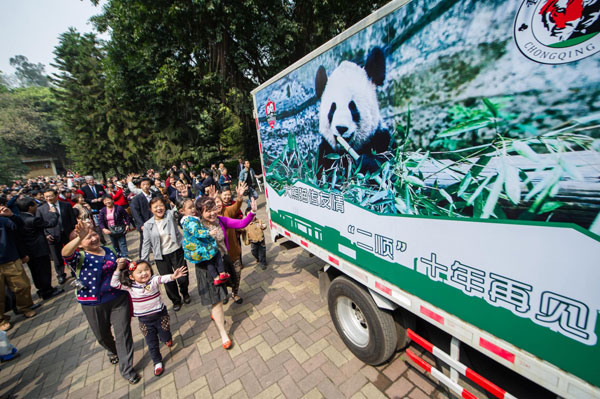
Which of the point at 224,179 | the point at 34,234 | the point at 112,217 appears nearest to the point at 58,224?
the point at 34,234

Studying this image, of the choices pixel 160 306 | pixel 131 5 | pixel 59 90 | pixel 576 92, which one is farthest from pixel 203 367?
pixel 59 90

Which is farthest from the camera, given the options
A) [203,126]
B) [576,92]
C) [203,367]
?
[203,126]

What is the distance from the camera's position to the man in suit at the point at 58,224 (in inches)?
200

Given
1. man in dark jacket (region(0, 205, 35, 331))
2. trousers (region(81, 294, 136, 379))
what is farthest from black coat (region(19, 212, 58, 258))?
trousers (region(81, 294, 136, 379))

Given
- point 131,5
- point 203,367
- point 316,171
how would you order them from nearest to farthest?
point 316,171, point 203,367, point 131,5

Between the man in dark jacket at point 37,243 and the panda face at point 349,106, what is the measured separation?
6.09 m

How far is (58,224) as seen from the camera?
5.31 m

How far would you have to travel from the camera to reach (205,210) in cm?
316

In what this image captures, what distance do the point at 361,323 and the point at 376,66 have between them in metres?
2.75

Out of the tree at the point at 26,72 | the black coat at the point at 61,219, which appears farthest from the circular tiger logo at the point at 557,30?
the tree at the point at 26,72

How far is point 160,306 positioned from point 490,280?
3469 mm

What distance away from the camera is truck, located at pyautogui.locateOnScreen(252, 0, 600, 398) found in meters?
1.09

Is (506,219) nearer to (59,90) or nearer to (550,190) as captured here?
(550,190)

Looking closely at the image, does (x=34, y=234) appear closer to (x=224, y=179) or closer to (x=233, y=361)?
(x=224, y=179)
